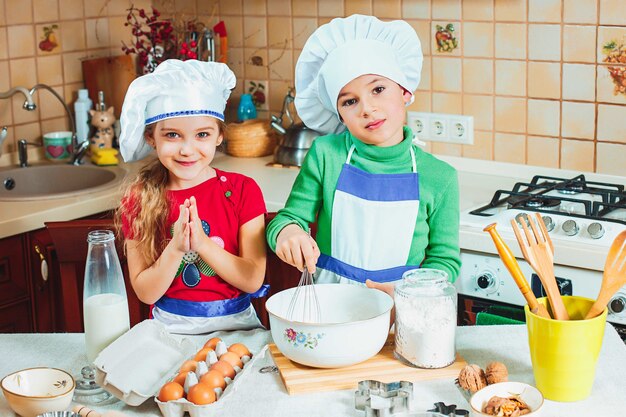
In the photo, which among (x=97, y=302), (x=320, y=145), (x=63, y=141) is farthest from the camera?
(x=63, y=141)

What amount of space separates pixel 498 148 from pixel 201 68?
1.26 metres

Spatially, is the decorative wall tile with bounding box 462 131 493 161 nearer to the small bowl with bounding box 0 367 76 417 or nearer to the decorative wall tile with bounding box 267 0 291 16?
the decorative wall tile with bounding box 267 0 291 16

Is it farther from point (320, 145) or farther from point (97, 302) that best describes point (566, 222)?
point (97, 302)

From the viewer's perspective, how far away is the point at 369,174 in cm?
182

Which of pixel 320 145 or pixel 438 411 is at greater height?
pixel 320 145

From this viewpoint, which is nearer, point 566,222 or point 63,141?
point 566,222

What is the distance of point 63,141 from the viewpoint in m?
3.11

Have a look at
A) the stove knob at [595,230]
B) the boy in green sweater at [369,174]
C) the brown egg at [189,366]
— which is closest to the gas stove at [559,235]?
the stove knob at [595,230]

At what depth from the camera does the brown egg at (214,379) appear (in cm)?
137

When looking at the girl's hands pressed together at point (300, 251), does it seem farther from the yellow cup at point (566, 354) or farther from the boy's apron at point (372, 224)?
the yellow cup at point (566, 354)

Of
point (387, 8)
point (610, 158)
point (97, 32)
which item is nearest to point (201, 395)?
point (610, 158)

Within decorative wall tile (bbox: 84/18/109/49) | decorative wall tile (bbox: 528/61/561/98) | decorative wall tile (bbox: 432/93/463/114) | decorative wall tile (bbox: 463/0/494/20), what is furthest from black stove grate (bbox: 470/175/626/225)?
decorative wall tile (bbox: 84/18/109/49)

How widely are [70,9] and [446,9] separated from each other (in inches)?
50.6

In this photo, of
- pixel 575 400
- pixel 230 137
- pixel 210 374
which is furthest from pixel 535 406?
pixel 230 137
